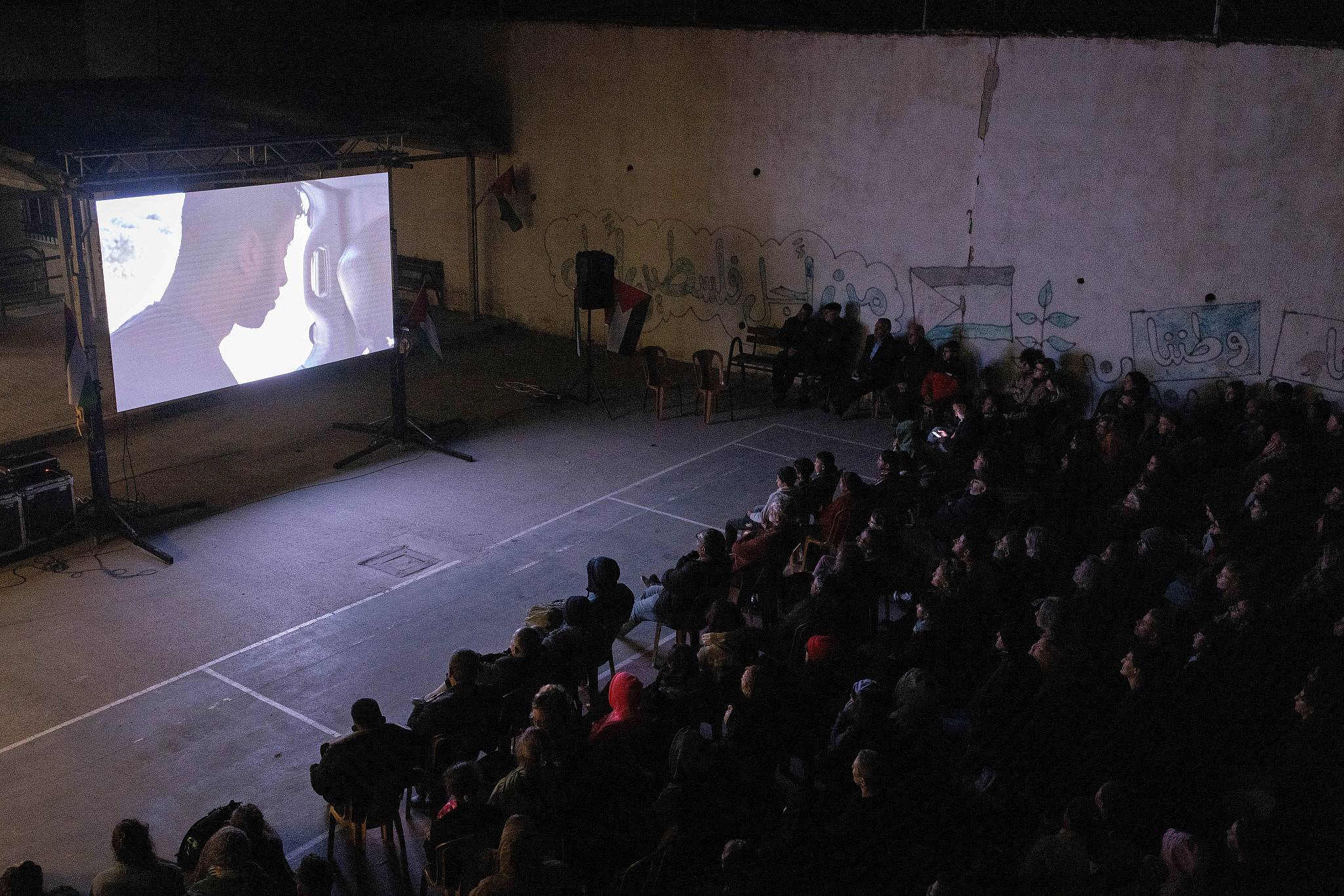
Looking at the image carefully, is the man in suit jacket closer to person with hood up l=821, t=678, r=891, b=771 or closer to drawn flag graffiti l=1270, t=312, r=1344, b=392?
drawn flag graffiti l=1270, t=312, r=1344, b=392

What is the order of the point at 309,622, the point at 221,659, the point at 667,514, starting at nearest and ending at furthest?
the point at 221,659
the point at 309,622
the point at 667,514

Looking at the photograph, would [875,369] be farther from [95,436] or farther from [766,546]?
[95,436]

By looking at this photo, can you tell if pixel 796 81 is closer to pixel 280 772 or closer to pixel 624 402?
pixel 624 402

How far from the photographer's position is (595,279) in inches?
483

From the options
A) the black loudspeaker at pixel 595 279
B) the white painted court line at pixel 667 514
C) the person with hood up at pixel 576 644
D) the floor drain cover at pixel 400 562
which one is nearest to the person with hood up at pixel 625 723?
the person with hood up at pixel 576 644

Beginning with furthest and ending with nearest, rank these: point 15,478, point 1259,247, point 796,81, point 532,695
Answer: point 796,81
point 1259,247
point 15,478
point 532,695

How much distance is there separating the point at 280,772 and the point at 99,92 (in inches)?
394

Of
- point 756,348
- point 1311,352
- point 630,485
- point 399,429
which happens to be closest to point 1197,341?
point 1311,352

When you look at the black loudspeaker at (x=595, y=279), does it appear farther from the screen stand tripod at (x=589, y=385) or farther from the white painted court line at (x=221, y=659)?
the white painted court line at (x=221, y=659)

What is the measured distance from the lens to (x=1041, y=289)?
1177 cm

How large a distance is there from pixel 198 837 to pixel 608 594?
8.70 ft

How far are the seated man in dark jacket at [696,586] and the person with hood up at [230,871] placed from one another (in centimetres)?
308

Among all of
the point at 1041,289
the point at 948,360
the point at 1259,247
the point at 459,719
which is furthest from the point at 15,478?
the point at 1259,247

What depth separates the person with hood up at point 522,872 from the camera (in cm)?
419
